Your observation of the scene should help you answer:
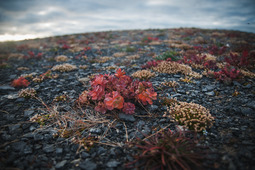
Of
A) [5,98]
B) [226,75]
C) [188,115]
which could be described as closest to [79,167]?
[188,115]

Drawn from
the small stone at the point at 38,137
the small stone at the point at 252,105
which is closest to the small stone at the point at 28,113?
the small stone at the point at 38,137

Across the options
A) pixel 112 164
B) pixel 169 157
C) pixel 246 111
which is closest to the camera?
pixel 169 157

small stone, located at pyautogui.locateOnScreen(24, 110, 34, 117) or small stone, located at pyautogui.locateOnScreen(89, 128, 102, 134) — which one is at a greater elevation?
small stone, located at pyautogui.locateOnScreen(24, 110, 34, 117)

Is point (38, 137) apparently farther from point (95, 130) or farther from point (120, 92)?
point (120, 92)

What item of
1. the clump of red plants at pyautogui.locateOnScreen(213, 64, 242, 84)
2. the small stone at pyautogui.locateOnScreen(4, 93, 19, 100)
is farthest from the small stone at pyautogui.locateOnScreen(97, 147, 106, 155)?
the clump of red plants at pyautogui.locateOnScreen(213, 64, 242, 84)

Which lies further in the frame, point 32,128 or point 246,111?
point 246,111

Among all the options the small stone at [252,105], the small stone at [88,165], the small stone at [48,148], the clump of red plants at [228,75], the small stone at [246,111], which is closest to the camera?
the small stone at [88,165]

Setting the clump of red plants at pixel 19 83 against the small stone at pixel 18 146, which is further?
the clump of red plants at pixel 19 83

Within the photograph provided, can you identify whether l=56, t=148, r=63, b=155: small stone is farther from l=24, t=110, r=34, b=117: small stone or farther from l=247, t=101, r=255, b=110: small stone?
l=247, t=101, r=255, b=110: small stone

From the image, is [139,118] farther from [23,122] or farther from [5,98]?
[5,98]

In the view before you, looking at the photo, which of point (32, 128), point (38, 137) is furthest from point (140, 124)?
point (32, 128)

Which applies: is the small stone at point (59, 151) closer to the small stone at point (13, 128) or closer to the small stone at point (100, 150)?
the small stone at point (100, 150)

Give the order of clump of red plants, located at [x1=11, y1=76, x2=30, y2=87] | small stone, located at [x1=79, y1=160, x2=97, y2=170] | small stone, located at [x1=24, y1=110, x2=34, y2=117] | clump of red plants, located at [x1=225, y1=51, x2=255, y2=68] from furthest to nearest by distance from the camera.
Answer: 1. clump of red plants, located at [x1=225, y1=51, x2=255, y2=68]
2. clump of red plants, located at [x1=11, y1=76, x2=30, y2=87]
3. small stone, located at [x1=24, y1=110, x2=34, y2=117]
4. small stone, located at [x1=79, y1=160, x2=97, y2=170]
